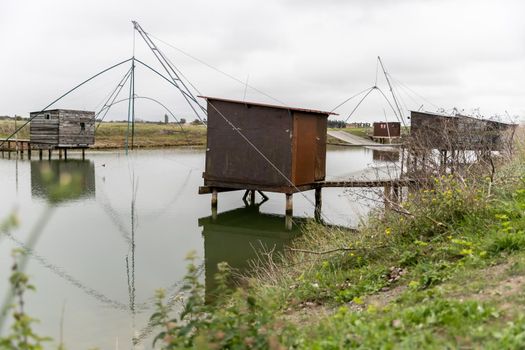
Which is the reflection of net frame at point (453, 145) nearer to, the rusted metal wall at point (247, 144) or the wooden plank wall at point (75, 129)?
the rusted metal wall at point (247, 144)

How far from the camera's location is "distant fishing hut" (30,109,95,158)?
33.3 meters

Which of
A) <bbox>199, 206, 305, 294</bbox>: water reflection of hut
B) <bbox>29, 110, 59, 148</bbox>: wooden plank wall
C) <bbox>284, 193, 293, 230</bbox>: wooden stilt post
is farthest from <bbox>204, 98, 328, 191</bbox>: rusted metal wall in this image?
<bbox>29, 110, 59, 148</bbox>: wooden plank wall

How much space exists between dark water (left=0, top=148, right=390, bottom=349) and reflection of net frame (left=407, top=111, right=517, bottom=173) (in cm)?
201

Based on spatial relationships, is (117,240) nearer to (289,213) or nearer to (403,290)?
(289,213)

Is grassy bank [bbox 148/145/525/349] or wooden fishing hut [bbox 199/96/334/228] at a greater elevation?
wooden fishing hut [bbox 199/96/334/228]

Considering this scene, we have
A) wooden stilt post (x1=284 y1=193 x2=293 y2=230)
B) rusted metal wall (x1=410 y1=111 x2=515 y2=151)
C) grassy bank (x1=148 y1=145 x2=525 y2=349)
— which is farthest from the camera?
wooden stilt post (x1=284 y1=193 x2=293 y2=230)

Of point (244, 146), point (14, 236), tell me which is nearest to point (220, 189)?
point (244, 146)

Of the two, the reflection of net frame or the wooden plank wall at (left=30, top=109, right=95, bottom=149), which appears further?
the wooden plank wall at (left=30, top=109, right=95, bottom=149)

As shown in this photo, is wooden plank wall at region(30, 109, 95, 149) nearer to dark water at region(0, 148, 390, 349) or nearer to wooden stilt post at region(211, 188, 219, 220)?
dark water at region(0, 148, 390, 349)

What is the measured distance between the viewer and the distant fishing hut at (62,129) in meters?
33.3

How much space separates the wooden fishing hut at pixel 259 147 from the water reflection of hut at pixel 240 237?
2.27 ft

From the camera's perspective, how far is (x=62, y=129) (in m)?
33.4

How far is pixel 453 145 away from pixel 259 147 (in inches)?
216

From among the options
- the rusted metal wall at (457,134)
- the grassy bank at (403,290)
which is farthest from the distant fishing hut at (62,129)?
the grassy bank at (403,290)
